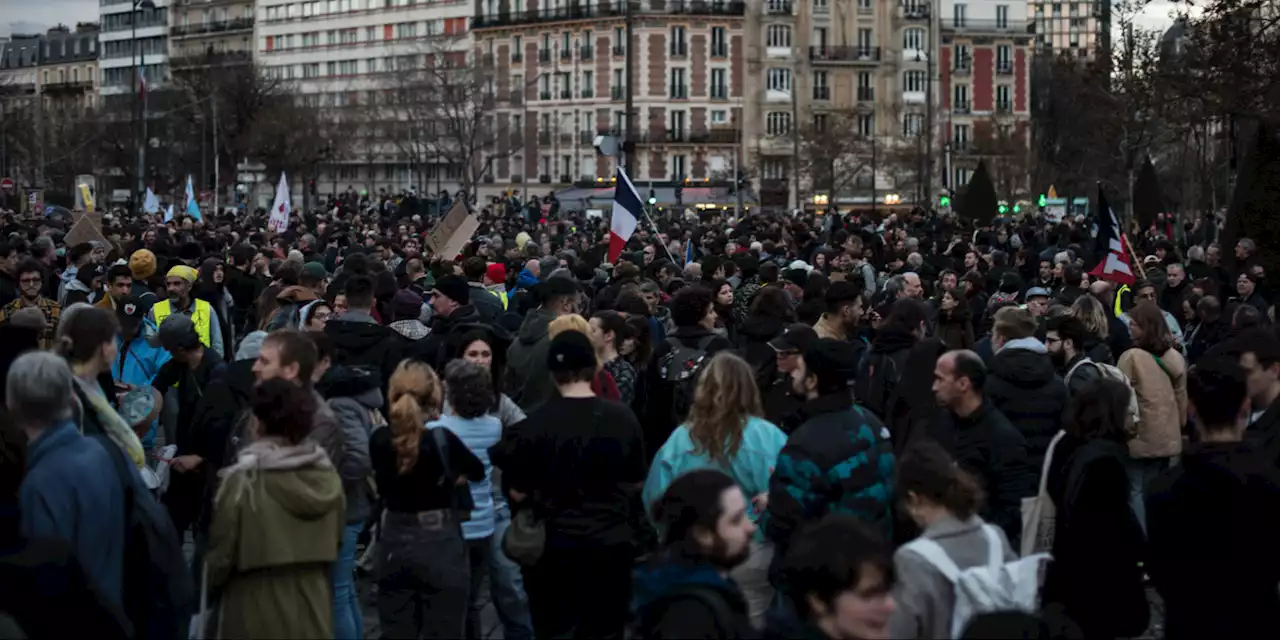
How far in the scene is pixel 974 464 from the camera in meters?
8.03

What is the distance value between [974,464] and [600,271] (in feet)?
36.8

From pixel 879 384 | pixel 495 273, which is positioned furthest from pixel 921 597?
pixel 495 273

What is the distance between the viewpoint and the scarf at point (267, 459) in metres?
6.87

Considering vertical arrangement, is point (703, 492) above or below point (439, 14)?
below

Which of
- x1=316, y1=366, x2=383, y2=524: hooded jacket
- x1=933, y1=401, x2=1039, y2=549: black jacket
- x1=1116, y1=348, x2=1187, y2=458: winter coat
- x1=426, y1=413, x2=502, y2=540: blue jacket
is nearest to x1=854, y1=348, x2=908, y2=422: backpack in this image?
x1=1116, y1=348, x2=1187, y2=458: winter coat

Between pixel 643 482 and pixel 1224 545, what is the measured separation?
2194 mm

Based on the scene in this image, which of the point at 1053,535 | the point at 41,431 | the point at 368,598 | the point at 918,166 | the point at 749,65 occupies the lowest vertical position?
the point at 368,598

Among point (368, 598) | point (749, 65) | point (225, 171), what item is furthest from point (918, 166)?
point (368, 598)

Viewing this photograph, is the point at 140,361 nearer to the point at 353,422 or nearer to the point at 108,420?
the point at 353,422

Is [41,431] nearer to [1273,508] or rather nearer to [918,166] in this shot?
[1273,508]

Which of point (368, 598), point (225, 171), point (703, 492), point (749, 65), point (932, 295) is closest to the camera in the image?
point (703, 492)

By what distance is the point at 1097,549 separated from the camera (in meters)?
7.31

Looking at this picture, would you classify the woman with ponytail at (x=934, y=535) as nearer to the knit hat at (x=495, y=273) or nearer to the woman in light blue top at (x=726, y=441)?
the woman in light blue top at (x=726, y=441)

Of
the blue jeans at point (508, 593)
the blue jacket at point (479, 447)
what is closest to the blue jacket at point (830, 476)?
the blue jacket at point (479, 447)
